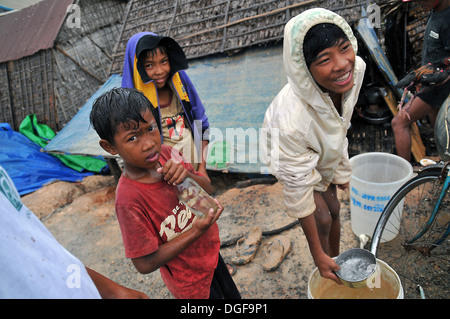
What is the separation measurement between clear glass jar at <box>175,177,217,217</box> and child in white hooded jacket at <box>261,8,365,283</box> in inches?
15.3

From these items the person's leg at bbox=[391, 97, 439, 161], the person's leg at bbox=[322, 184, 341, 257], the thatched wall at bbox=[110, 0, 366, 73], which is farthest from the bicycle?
the thatched wall at bbox=[110, 0, 366, 73]

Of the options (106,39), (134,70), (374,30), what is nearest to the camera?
(134,70)

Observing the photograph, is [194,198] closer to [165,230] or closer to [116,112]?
[165,230]

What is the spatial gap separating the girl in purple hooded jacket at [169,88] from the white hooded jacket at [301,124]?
737 millimetres

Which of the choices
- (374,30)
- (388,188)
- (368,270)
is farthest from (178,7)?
(368,270)

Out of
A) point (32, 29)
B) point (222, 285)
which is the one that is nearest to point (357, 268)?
point (222, 285)

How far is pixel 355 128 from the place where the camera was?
460 cm

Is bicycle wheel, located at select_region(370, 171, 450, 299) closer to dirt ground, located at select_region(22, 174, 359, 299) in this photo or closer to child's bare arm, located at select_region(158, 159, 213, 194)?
dirt ground, located at select_region(22, 174, 359, 299)

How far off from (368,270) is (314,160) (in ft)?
2.03

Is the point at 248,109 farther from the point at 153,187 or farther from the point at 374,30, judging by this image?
the point at 153,187

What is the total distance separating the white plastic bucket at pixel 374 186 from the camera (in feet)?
7.45

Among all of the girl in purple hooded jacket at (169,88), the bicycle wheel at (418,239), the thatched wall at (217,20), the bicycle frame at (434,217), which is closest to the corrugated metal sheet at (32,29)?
the thatched wall at (217,20)

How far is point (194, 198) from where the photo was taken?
1.55 meters

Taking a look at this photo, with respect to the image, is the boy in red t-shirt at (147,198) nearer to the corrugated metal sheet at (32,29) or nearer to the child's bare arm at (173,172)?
the child's bare arm at (173,172)
